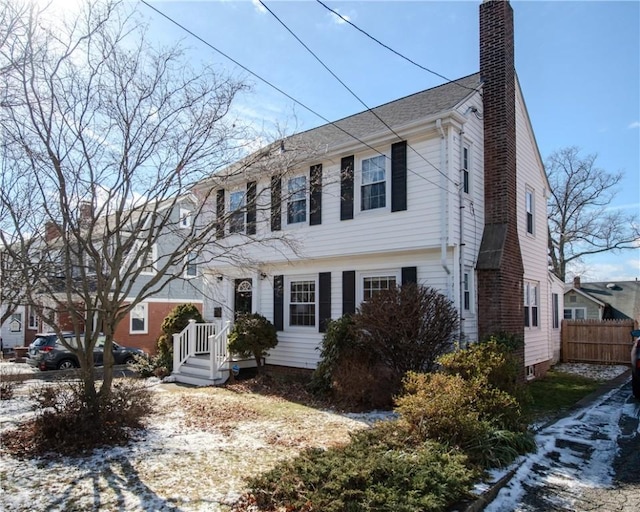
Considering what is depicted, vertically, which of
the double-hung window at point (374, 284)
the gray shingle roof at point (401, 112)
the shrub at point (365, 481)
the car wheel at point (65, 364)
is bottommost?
the car wheel at point (65, 364)

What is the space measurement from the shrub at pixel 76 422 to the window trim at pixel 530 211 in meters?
11.0

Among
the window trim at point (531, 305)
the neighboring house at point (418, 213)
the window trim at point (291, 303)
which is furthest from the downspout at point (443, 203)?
the window trim at point (531, 305)

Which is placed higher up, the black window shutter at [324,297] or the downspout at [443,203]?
the downspout at [443,203]

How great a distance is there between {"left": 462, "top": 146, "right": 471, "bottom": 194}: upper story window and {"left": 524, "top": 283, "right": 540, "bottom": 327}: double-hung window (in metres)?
3.98

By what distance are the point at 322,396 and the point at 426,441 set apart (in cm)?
443

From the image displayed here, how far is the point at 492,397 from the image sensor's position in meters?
6.63

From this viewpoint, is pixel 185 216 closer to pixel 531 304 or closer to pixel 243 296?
pixel 243 296

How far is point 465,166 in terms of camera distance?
10.8m

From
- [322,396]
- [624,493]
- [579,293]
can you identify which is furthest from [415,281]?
[579,293]

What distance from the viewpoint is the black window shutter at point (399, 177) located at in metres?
10.6

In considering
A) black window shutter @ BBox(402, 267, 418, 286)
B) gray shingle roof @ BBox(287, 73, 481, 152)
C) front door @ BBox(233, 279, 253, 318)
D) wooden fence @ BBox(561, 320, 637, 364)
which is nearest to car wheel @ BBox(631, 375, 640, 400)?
black window shutter @ BBox(402, 267, 418, 286)

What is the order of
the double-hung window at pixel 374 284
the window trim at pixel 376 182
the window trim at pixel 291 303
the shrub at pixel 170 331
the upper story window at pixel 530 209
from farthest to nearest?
the shrub at pixel 170 331, the upper story window at pixel 530 209, the window trim at pixel 291 303, the double-hung window at pixel 374 284, the window trim at pixel 376 182

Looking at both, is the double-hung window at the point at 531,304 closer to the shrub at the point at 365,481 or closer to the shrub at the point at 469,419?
the shrub at the point at 469,419

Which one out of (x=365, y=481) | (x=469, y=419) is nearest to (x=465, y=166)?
(x=469, y=419)
